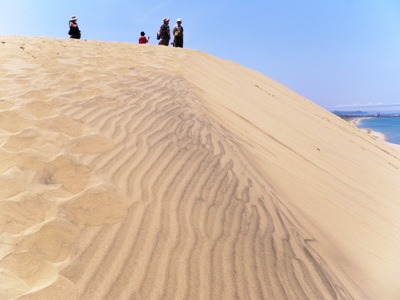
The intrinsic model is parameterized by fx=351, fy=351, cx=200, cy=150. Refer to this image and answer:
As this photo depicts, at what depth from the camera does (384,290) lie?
2828mm

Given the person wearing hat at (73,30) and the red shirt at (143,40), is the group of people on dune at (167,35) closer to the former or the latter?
the red shirt at (143,40)

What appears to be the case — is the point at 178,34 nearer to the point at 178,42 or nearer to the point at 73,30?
the point at 178,42

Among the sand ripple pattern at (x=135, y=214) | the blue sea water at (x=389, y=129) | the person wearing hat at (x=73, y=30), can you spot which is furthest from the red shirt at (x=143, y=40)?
the blue sea water at (x=389, y=129)

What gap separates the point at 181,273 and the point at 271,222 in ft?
3.30

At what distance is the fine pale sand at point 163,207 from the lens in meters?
2.05

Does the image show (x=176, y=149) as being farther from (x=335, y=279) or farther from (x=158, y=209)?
(x=335, y=279)

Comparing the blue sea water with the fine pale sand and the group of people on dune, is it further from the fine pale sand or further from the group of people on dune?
the fine pale sand

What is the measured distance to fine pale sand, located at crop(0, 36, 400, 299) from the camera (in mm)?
2055

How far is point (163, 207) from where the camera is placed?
104 inches

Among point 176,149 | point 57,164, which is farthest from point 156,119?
point 57,164

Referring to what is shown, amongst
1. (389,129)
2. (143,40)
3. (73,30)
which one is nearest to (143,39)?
(143,40)

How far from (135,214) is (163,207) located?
24 centimetres

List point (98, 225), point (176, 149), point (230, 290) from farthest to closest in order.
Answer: point (176, 149), point (98, 225), point (230, 290)

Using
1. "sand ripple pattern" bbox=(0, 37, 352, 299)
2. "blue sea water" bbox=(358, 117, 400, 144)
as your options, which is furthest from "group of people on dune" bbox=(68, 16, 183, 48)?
"blue sea water" bbox=(358, 117, 400, 144)
